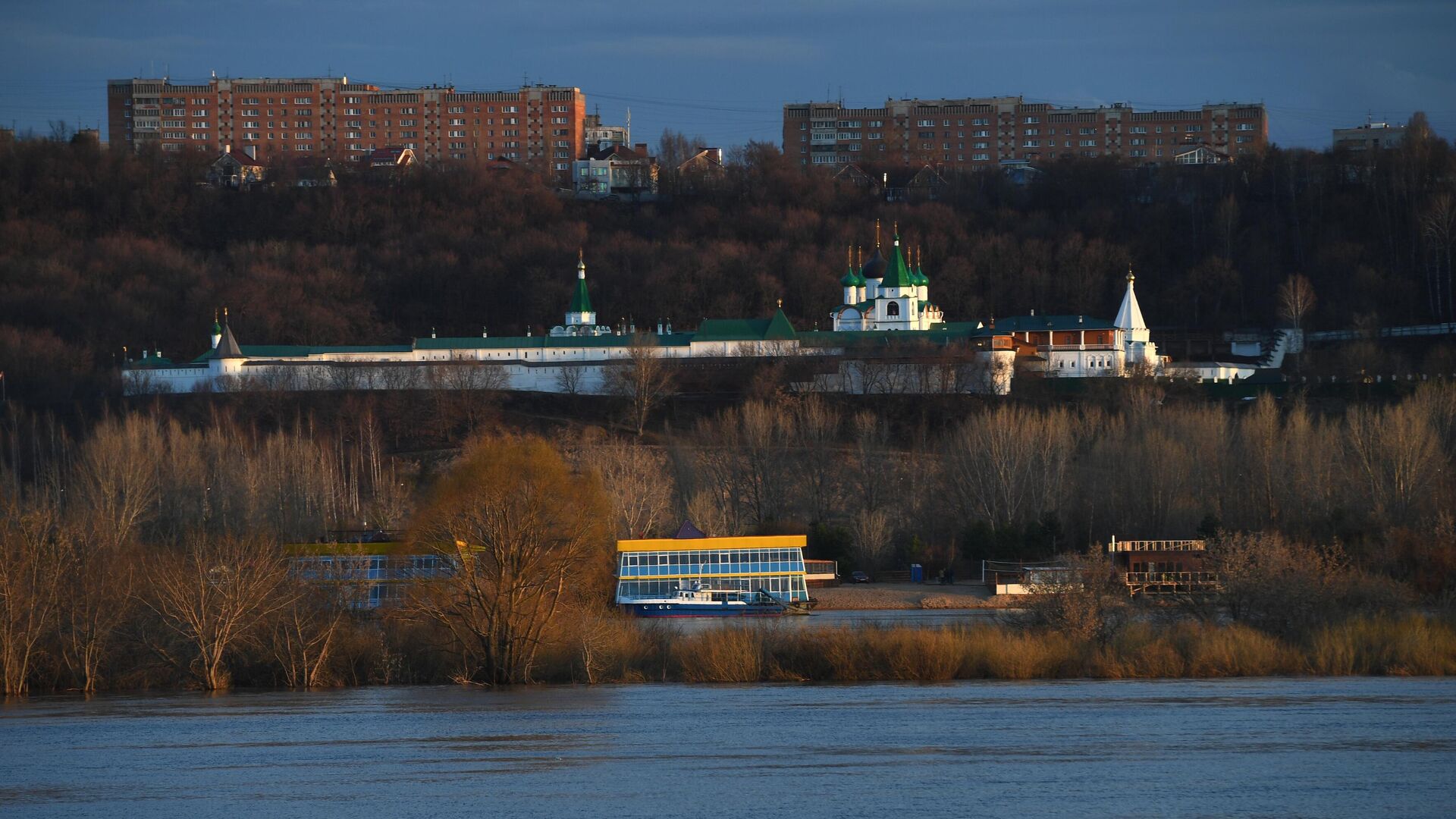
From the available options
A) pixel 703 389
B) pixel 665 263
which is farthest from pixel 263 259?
pixel 703 389

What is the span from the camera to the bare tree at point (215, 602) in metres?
28.1

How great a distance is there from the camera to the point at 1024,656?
28.6 metres

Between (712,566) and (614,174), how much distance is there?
75926mm

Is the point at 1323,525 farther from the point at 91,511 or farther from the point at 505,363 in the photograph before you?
the point at 505,363

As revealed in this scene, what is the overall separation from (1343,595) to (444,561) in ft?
44.7

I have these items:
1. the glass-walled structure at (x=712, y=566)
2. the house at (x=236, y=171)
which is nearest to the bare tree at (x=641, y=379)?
the glass-walled structure at (x=712, y=566)

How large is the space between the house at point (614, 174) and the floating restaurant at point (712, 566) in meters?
71.1

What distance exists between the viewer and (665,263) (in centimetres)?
8894

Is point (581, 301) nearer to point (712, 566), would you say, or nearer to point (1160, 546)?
point (712, 566)

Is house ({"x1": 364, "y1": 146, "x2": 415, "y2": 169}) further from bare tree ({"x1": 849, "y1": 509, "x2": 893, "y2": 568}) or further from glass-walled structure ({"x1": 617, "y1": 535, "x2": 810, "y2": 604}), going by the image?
glass-walled structure ({"x1": 617, "y1": 535, "x2": 810, "y2": 604})

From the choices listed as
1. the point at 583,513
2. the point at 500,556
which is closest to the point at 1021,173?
the point at 583,513

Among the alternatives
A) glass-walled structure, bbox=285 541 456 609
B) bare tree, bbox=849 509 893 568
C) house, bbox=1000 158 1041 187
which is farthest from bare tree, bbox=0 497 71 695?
house, bbox=1000 158 1041 187

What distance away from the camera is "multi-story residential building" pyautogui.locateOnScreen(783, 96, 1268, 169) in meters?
121

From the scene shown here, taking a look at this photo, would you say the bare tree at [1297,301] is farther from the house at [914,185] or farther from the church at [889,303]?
the house at [914,185]
